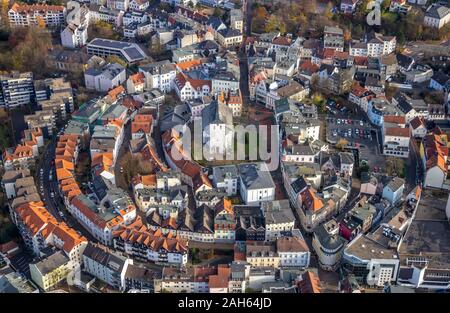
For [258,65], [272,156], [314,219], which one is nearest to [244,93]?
[258,65]

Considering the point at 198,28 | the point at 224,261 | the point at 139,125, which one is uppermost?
the point at 198,28

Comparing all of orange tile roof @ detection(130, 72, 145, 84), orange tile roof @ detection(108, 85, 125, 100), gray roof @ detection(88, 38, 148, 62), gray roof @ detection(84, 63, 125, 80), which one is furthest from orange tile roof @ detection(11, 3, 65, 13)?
orange tile roof @ detection(108, 85, 125, 100)

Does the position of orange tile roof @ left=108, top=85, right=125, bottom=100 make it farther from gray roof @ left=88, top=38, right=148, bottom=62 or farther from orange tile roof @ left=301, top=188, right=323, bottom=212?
orange tile roof @ left=301, top=188, right=323, bottom=212

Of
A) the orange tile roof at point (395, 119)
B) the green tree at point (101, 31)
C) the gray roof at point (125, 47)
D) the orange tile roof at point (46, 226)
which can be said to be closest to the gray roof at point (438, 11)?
the orange tile roof at point (395, 119)

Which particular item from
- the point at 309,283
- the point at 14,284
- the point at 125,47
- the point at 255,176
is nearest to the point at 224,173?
the point at 255,176

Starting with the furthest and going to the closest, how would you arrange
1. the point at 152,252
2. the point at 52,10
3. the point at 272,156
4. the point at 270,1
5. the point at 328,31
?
the point at 270,1, the point at 52,10, the point at 328,31, the point at 272,156, the point at 152,252

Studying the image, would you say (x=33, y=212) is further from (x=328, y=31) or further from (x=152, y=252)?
(x=328, y=31)

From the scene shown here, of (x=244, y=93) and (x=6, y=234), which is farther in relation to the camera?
(x=244, y=93)
